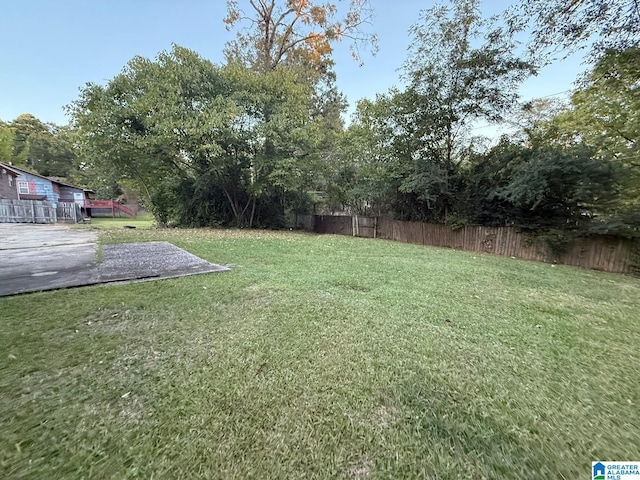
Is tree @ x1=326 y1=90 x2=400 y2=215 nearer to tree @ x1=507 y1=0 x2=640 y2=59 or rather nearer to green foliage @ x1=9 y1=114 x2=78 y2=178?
tree @ x1=507 y1=0 x2=640 y2=59

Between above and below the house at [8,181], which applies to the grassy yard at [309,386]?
below

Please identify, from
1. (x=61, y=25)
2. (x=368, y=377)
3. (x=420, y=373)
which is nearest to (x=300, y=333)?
(x=368, y=377)

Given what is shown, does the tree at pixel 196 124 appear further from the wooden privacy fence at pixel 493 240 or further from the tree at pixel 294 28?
the tree at pixel 294 28

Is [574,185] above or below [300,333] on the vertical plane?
above

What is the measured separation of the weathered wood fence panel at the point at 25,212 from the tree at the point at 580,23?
871 inches

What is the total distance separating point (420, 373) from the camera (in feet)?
5.70

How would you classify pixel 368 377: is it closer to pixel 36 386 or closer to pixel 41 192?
pixel 36 386

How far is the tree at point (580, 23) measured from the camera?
4664mm

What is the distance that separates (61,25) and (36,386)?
9.70m

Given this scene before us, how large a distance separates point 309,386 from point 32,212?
20648 millimetres

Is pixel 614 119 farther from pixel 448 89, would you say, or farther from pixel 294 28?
pixel 294 28

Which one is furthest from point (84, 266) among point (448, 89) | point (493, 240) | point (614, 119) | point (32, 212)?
point (32, 212)

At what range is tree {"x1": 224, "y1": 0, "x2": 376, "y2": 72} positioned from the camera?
12.4m

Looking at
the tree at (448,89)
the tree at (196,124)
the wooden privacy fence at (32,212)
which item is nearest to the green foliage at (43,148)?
the wooden privacy fence at (32,212)
